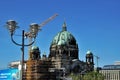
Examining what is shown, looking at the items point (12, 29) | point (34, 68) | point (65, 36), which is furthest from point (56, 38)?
point (12, 29)

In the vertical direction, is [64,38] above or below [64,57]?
above

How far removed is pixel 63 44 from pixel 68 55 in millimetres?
4262

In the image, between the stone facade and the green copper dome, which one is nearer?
the stone facade

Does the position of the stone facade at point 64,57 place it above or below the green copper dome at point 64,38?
below

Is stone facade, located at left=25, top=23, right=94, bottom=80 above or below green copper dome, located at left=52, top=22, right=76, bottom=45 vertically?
below

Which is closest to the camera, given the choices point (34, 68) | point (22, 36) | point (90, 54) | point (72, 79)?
point (22, 36)

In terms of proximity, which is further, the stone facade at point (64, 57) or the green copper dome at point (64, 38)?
the green copper dome at point (64, 38)

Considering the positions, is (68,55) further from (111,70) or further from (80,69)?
(111,70)

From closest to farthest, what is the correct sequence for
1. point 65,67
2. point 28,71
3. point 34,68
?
point 28,71
point 34,68
point 65,67

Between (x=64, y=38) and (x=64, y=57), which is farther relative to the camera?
(x=64, y=38)

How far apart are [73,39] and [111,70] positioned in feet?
87.5

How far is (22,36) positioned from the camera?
27859 mm

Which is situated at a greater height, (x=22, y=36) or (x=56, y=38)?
(x=56, y=38)

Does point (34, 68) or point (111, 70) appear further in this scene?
point (111, 70)
